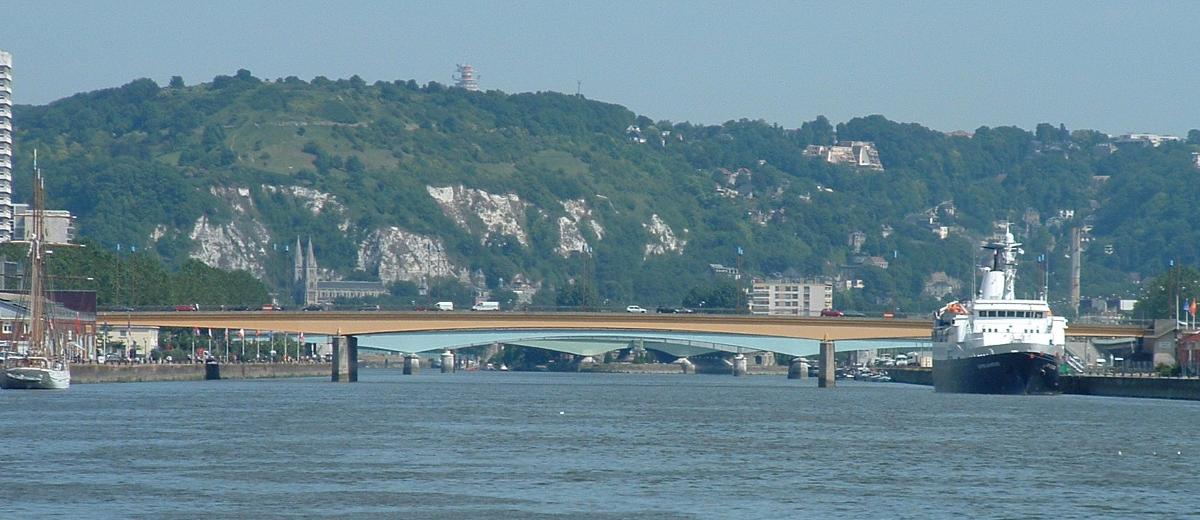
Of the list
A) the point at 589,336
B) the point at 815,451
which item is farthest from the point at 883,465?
the point at 589,336

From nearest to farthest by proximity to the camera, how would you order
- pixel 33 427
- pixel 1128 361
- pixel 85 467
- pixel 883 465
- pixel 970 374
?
pixel 85 467, pixel 883 465, pixel 33 427, pixel 970 374, pixel 1128 361

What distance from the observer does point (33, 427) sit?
85688mm

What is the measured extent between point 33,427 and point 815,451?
106ft

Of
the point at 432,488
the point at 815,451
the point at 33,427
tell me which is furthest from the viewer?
the point at 33,427

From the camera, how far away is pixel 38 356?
443 ft

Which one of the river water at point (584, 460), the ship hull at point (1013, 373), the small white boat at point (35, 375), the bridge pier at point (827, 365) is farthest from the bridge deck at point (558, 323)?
the river water at point (584, 460)

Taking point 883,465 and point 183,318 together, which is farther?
point 183,318

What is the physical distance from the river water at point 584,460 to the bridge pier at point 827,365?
4469 centimetres

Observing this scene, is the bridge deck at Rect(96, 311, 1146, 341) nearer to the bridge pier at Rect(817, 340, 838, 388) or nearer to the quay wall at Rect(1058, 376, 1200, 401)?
the bridge pier at Rect(817, 340, 838, 388)

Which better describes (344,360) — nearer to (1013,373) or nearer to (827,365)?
(827,365)

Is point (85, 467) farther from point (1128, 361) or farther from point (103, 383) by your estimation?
point (1128, 361)

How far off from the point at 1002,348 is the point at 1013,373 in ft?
6.21

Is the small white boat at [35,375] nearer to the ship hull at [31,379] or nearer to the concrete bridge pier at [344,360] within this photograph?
the ship hull at [31,379]

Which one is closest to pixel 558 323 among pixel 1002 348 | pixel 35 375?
pixel 1002 348
